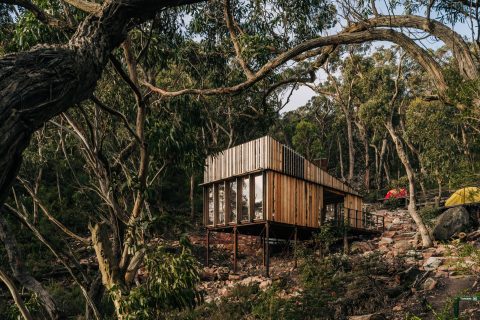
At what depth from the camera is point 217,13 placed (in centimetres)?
1277

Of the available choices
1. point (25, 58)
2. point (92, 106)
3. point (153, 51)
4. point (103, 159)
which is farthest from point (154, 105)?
point (25, 58)

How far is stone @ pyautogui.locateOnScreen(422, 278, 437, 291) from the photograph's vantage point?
14.3m

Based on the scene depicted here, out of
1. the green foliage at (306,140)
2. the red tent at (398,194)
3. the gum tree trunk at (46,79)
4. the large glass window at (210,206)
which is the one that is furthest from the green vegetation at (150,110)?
the green foliage at (306,140)

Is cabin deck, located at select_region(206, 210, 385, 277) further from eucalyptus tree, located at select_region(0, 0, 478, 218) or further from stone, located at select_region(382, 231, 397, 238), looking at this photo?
eucalyptus tree, located at select_region(0, 0, 478, 218)

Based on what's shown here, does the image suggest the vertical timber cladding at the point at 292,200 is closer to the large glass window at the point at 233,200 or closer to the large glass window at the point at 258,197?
the large glass window at the point at 258,197

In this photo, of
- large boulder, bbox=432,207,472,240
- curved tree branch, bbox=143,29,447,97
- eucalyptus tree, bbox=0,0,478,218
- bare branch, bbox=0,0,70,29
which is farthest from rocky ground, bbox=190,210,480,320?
A: bare branch, bbox=0,0,70,29

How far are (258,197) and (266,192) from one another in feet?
2.10

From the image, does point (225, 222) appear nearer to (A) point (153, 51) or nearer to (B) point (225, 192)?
(B) point (225, 192)

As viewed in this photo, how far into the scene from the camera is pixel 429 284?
14453 millimetres

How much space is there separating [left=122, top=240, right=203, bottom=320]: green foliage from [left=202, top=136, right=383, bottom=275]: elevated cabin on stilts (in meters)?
14.0

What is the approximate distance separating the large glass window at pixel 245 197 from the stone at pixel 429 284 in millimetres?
A: 9892

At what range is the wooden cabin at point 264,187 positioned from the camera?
22656mm

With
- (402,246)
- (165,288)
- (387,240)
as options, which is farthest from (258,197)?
(165,288)

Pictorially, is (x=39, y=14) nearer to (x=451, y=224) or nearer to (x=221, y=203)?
(x=221, y=203)
